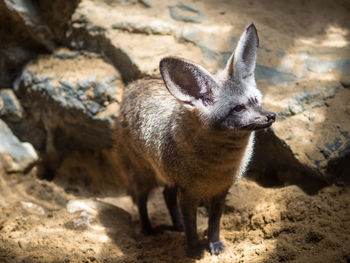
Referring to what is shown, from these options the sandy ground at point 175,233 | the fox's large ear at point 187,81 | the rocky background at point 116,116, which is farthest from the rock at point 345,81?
the fox's large ear at point 187,81

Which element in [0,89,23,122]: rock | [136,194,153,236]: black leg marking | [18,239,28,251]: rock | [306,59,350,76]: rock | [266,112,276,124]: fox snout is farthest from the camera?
[0,89,23,122]: rock

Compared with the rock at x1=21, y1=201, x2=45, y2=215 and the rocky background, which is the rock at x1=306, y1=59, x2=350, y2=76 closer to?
the rocky background

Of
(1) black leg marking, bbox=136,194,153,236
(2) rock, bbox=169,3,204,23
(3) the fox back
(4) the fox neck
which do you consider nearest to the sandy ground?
(1) black leg marking, bbox=136,194,153,236

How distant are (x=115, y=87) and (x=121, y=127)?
0.90 m

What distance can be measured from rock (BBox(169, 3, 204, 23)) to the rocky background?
2cm

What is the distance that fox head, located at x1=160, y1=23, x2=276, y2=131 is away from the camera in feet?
9.35

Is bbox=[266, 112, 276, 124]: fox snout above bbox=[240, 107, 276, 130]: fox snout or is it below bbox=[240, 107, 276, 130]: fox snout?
above

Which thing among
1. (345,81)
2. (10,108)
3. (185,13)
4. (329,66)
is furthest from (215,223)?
(10,108)

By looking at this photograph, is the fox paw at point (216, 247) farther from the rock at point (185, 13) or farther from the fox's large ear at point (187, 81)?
the rock at point (185, 13)

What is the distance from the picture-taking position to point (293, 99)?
395 cm

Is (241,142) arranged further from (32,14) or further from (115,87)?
(32,14)

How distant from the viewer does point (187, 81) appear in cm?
296

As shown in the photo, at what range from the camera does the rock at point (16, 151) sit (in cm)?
475

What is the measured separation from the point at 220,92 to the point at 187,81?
29 centimetres
